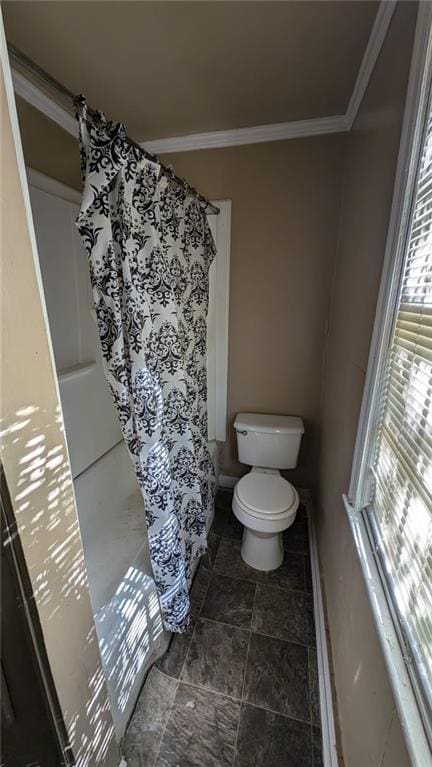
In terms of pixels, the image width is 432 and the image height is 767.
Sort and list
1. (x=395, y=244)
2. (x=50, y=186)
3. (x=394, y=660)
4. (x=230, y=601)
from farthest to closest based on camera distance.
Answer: (x=230, y=601)
(x=50, y=186)
(x=395, y=244)
(x=394, y=660)

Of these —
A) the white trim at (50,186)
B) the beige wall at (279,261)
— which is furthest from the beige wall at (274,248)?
the white trim at (50,186)

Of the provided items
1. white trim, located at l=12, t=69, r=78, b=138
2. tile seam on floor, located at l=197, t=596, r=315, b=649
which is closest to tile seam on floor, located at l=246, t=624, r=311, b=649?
tile seam on floor, located at l=197, t=596, r=315, b=649

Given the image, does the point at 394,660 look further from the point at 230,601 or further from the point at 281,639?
the point at 230,601

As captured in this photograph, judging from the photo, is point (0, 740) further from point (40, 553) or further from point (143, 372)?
point (143, 372)

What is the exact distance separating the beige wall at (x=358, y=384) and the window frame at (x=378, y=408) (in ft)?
0.27

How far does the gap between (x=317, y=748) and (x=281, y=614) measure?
1.46ft

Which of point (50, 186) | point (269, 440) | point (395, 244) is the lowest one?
point (269, 440)

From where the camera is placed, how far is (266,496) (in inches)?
65.0

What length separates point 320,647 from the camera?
1.27 m

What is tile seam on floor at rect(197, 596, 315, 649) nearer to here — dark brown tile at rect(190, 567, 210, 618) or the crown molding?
dark brown tile at rect(190, 567, 210, 618)

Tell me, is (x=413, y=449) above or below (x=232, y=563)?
above

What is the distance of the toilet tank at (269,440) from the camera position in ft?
6.13

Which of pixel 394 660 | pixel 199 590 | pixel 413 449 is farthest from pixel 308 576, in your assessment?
pixel 413 449

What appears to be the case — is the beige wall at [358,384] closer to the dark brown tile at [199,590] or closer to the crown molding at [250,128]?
the crown molding at [250,128]
